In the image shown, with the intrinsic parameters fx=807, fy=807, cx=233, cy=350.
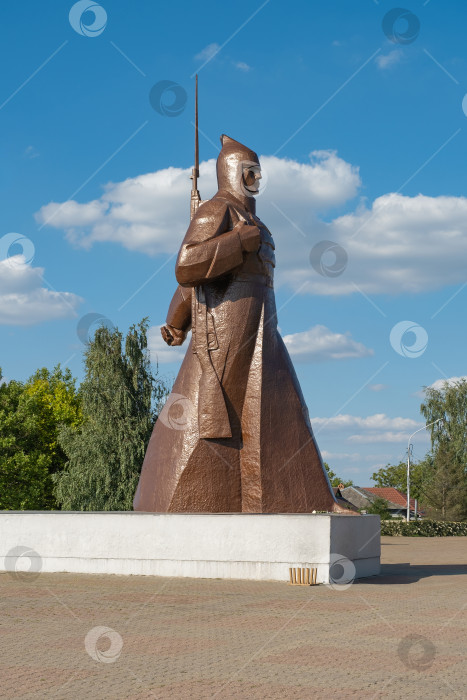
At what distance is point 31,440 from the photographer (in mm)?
35750

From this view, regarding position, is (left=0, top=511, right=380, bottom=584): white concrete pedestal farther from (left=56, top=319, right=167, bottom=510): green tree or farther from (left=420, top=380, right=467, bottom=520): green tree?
(left=420, top=380, right=467, bottom=520): green tree

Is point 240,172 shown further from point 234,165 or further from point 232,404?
point 232,404

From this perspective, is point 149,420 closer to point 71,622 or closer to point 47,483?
point 47,483

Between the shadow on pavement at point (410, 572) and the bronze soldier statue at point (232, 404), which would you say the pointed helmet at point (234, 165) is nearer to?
the bronze soldier statue at point (232, 404)

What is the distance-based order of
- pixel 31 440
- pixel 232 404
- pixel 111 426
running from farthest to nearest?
pixel 31 440
pixel 111 426
pixel 232 404

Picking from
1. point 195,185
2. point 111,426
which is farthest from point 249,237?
point 111,426

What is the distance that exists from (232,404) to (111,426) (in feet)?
58.6

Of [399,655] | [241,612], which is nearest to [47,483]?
[241,612]

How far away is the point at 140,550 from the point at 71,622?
394cm

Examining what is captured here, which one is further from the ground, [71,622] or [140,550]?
[140,550]

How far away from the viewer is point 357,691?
4824 mm

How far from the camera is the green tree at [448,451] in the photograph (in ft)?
118

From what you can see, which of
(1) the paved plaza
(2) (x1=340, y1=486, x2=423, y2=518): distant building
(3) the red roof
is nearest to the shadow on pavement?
(1) the paved plaza

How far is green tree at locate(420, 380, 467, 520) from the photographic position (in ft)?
118
